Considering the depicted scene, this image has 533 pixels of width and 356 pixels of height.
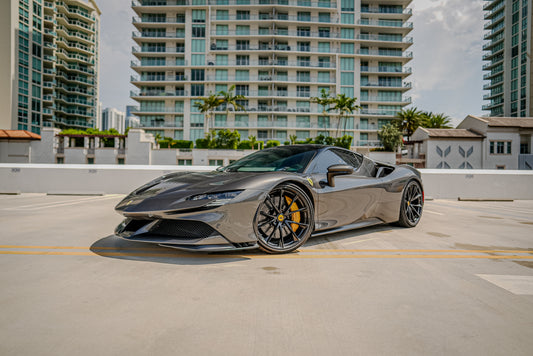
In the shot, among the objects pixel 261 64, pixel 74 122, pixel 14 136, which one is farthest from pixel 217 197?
pixel 74 122

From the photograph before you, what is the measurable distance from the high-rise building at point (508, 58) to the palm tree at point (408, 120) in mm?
21283

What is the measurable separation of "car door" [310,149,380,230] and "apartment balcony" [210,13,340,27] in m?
60.9

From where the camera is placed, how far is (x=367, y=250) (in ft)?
12.8

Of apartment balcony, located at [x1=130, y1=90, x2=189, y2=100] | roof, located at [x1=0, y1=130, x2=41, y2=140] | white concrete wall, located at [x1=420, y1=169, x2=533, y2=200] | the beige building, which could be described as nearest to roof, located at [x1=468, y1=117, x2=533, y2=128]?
the beige building

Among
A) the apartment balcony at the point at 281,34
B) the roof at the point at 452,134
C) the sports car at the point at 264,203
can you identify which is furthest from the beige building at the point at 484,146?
the sports car at the point at 264,203

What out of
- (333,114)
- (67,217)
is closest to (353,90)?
(333,114)

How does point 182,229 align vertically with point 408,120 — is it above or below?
below

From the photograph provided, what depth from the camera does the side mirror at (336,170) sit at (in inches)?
157

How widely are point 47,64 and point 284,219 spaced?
253 ft

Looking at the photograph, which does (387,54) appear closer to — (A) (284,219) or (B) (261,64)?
(B) (261,64)

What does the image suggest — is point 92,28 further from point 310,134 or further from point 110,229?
point 110,229

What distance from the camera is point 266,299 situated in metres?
2.35

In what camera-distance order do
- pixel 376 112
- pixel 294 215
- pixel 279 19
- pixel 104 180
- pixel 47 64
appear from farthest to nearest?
pixel 47 64 < pixel 376 112 < pixel 279 19 < pixel 104 180 < pixel 294 215

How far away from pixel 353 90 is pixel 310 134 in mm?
11071
